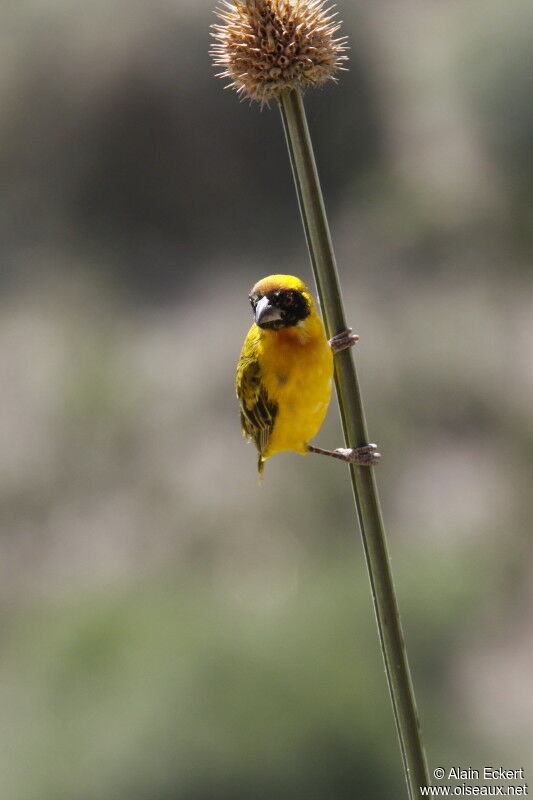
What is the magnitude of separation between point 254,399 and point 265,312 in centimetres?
44

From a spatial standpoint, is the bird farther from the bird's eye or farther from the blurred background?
the blurred background

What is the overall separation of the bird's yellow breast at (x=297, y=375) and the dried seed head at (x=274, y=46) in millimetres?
747

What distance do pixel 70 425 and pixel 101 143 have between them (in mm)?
3071

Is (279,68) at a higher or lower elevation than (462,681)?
higher

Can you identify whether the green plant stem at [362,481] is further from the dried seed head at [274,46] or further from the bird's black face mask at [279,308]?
the bird's black face mask at [279,308]

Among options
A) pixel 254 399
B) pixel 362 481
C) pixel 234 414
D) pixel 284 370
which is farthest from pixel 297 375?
pixel 234 414

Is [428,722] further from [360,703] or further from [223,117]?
[223,117]

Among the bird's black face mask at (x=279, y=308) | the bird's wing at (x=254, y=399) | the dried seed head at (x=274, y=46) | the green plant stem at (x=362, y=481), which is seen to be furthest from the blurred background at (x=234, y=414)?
the dried seed head at (x=274, y=46)

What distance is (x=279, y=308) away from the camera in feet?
6.29

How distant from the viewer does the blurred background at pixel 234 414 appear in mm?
4770

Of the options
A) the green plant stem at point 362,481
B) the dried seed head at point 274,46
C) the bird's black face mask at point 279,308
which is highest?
the dried seed head at point 274,46

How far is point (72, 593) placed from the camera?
6.47 metres

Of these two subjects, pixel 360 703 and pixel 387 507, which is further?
pixel 387 507

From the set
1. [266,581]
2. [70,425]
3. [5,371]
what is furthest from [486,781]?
[5,371]
